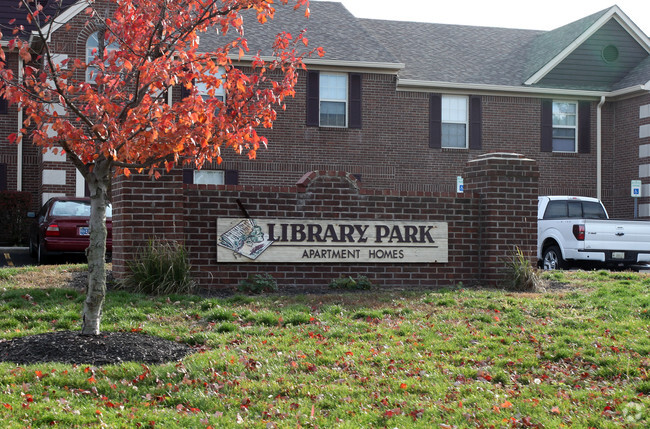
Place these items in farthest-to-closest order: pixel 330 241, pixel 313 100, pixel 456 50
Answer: pixel 456 50 → pixel 313 100 → pixel 330 241

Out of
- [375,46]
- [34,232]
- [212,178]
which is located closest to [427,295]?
[34,232]

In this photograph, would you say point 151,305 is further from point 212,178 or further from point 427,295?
point 212,178

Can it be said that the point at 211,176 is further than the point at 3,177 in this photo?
No

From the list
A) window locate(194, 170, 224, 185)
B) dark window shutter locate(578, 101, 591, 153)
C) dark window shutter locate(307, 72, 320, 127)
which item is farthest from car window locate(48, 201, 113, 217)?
dark window shutter locate(578, 101, 591, 153)

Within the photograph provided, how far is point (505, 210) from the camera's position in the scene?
467 inches

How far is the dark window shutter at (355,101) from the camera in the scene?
75.8 feet

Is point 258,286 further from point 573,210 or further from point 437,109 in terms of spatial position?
point 437,109

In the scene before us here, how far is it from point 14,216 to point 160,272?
13564mm

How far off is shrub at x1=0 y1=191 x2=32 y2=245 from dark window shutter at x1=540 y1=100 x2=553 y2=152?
52.1 ft

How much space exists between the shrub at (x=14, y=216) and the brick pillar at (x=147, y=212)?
12.3 metres

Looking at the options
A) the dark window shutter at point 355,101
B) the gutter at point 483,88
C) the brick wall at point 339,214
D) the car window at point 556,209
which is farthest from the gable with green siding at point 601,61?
the brick wall at point 339,214

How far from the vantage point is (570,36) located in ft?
85.6

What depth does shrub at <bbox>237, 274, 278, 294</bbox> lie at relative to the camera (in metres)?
10.5

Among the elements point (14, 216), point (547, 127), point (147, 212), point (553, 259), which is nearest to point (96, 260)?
point (147, 212)
